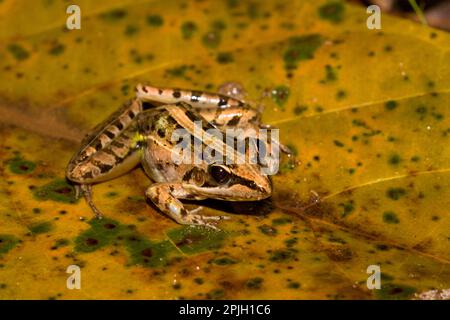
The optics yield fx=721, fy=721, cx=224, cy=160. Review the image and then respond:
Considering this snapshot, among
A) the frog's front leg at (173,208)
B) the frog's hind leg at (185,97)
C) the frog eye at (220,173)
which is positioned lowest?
the frog's front leg at (173,208)

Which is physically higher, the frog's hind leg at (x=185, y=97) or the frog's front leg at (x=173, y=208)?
the frog's hind leg at (x=185, y=97)

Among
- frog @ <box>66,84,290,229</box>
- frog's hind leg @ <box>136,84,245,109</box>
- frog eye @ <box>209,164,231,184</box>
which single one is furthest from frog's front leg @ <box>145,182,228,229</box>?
frog's hind leg @ <box>136,84,245,109</box>

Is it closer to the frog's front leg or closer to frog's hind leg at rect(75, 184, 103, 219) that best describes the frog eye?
the frog's front leg

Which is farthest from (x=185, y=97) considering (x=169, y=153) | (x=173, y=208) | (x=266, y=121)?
(x=173, y=208)

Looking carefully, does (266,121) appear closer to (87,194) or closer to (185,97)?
(185,97)

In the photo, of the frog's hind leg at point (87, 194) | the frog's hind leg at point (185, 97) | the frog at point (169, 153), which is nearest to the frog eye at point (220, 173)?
the frog at point (169, 153)

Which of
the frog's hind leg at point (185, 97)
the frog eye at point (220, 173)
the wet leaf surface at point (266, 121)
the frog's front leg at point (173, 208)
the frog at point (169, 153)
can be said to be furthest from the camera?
the frog's hind leg at point (185, 97)

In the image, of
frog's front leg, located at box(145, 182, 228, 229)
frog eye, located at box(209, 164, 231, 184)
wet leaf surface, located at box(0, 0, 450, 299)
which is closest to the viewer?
wet leaf surface, located at box(0, 0, 450, 299)

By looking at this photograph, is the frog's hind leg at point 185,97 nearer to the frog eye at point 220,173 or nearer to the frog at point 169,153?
the frog at point 169,153

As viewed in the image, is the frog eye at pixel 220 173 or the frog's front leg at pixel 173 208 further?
the frog eye at pixel 220 173
